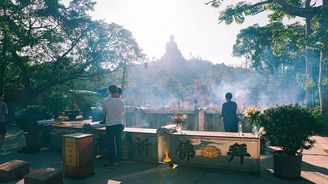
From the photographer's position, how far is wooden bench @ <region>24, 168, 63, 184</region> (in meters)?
5.14

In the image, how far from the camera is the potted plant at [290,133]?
19.6 ft

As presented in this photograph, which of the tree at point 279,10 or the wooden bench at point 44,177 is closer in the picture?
the wooden bench at point 44,177

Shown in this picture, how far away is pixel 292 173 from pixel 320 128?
4.15ft

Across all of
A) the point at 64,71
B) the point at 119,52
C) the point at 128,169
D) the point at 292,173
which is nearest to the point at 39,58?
the point at 64,71

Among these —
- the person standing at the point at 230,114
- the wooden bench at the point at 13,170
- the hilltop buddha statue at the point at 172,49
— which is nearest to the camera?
the wooden bench at the point at 13,170

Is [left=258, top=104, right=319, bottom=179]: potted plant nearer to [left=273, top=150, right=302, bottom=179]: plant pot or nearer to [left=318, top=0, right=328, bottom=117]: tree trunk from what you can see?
[left=273, top=150, right=302, bottom=179]: plant pot

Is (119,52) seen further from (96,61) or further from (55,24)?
(55,24)

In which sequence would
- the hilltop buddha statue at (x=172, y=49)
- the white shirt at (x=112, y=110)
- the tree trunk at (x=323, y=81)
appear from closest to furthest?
Result: the white shirt at (x=112, y=110), the tree trunk at (x=323, y=81), the hilltop buddha statue at (x=172, y=49)

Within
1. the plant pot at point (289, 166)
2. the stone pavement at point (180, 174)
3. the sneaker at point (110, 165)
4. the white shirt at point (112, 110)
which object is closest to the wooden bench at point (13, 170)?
the stone pavement at point (180, 174)

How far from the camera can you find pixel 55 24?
Answer: 20.6 meters

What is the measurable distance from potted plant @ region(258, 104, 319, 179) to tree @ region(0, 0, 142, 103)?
55.4ft

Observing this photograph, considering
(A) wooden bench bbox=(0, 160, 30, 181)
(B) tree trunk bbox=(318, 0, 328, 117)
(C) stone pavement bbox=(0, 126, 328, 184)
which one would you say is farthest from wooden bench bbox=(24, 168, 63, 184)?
(B) tree trunk bbox=(318, 0, 328, 117)

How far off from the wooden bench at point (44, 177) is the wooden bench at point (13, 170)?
1.21m

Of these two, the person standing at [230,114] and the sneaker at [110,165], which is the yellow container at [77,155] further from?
the person standing at [230,114]
